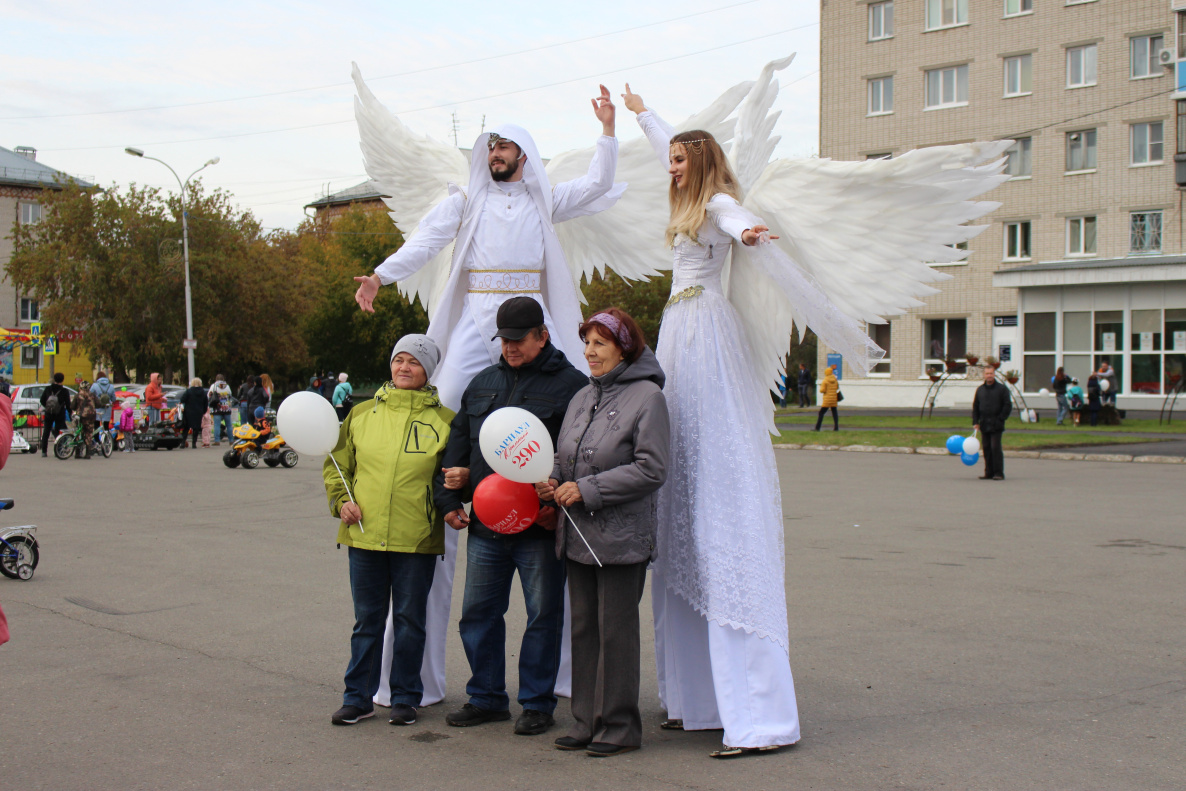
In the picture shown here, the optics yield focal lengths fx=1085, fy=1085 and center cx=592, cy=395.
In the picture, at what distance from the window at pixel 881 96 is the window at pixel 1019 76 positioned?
4233 mm

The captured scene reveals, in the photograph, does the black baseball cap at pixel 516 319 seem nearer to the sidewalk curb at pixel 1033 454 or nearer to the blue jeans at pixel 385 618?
the blue jeans at pixel 385 618

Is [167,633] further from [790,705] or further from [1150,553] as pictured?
[1150,553]

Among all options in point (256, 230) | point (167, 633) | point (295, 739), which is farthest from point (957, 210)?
point (256, 230)

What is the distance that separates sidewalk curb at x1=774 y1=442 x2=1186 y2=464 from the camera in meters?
18.6

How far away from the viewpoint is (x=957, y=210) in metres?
4.74

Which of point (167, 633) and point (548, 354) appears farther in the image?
point (167, 633)

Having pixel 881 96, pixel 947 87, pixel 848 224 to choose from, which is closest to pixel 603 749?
pixel 848 224

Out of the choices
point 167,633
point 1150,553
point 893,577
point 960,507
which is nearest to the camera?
point 167,633

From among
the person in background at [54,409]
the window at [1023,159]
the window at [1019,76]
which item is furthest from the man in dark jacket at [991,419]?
the window at [1019,76]

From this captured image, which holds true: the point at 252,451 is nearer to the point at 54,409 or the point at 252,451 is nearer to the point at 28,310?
the point at 54,409

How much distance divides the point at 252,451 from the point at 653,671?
1555cm

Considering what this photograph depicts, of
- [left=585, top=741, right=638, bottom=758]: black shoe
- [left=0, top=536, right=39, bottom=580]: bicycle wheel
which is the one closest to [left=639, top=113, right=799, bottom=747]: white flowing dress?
[left=585, top=741, right=638, bottom=758]: black shoe

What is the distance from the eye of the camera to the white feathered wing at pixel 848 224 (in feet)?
15.4

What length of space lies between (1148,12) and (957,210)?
123 feet
